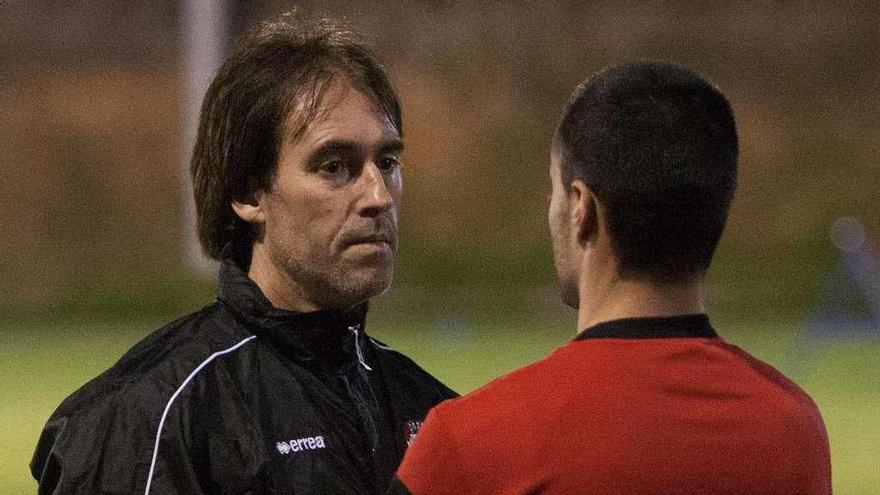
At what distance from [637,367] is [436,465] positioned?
0.30 metres

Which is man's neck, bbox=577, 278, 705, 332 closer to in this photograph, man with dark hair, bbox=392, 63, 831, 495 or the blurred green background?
man with dark hair, bbox=392, 63, 831, 495

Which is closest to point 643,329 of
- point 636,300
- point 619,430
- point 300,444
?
point 636,300

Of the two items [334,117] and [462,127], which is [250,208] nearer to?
[334,117]

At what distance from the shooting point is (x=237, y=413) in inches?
115

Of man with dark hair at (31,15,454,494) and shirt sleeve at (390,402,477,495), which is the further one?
man with dark hair at (31,15,454,494)

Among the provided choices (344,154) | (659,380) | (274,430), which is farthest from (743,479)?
(344,154)

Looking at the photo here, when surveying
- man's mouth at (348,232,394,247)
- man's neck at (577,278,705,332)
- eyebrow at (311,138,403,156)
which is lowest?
man's mouth at (348,232,394,247)

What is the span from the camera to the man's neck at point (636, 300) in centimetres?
238

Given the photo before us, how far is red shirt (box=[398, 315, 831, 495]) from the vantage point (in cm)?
224

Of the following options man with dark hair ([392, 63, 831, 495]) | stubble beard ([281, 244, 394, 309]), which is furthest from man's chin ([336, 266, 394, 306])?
man with dark hair ([392, 63, 831, 495])

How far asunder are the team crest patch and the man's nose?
1.29 feet

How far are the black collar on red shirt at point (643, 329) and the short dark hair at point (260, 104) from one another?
995 mm

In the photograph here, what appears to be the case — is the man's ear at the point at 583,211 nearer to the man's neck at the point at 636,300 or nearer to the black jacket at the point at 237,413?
the man's neck at the point at 636,300

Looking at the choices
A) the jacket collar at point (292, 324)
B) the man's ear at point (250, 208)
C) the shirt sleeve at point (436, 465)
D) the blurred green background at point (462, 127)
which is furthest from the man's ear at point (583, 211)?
the blurred green background at point (462, 127)
